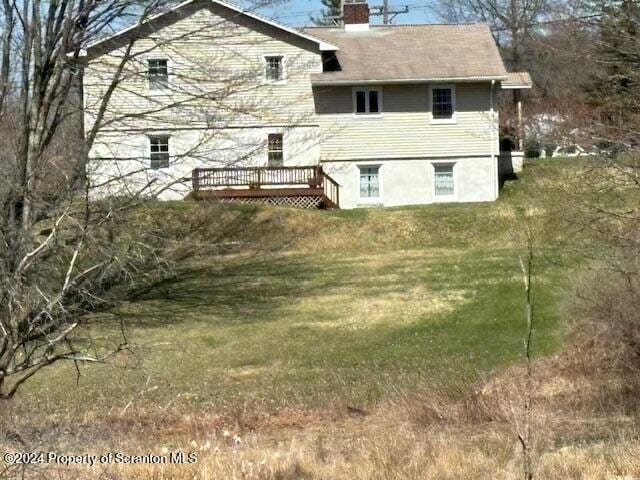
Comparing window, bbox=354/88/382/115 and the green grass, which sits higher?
window, bbox=354/88/382/115

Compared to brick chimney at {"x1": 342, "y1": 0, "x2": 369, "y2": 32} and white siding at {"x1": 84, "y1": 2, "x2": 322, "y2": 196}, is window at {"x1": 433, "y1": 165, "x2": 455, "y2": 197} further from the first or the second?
white siding at {"x1": 84, "y1": 2, "x2": 322, "y2": 196}

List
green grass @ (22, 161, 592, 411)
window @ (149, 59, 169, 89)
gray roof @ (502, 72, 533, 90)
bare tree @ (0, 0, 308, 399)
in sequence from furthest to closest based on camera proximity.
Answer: gray roof @ (502, 72, 533, 90), window @ (149, 59, 169, 89), bare tree @ (0, 0, 308, 399), green grass @ (22, 161, 592, 411)

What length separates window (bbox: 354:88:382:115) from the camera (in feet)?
118

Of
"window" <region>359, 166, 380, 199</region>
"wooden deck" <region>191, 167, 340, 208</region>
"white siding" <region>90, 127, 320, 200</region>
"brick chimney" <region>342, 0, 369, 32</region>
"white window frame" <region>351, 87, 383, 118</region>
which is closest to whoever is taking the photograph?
"white siding" <region>90, 127, 320, 200</region>

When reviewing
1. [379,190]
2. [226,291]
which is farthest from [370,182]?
[226,291]

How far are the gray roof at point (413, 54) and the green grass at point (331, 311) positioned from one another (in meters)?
5.70

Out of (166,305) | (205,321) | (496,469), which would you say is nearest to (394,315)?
(205,321)

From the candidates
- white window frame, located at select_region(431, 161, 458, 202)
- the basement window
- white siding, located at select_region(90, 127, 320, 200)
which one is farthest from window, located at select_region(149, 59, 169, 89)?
white window frame, located at select_region(431, 161, 458, 202)

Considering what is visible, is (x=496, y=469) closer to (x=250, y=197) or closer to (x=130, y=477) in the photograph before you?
(x=130, y=477)

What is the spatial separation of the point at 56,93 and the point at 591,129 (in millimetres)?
11315

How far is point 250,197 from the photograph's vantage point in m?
33.6

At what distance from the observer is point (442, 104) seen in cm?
3619

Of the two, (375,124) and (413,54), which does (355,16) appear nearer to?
(413,54)

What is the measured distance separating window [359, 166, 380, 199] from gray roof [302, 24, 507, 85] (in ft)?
11.3
